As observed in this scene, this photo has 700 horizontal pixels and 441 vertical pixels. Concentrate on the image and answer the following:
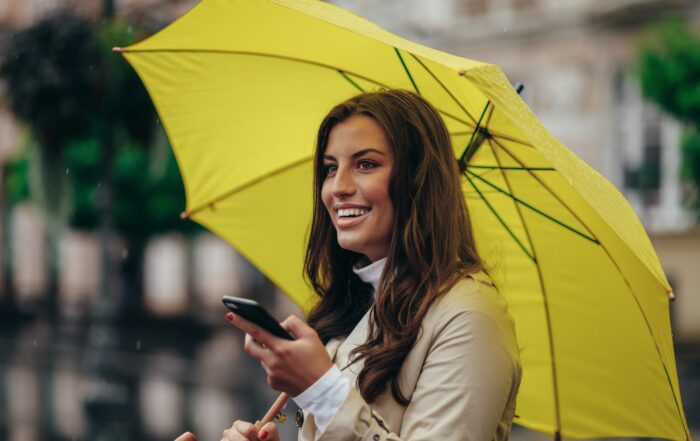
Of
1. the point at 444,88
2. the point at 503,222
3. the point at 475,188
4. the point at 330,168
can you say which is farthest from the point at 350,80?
Result: the point at 330,168

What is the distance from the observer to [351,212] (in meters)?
2.46

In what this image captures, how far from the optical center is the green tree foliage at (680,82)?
1423 cm

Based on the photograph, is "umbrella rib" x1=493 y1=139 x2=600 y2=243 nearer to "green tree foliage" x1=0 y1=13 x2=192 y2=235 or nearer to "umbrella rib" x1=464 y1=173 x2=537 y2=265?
"umbrella rib" x1=464 y1=173 x2=537 y2=265

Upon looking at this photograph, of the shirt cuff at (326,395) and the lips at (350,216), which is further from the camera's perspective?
the lips at (350,216)

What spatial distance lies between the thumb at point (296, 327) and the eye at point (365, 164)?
496 mm

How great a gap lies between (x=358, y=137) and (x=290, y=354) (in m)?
0.62

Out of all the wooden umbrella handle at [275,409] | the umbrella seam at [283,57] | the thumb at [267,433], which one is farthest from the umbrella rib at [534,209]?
the thumb at [267,433]

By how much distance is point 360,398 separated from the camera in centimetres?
213

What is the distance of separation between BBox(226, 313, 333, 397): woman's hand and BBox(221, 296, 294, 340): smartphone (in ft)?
0.04

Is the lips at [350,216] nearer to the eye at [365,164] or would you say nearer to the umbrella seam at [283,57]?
the eye at [365,164]

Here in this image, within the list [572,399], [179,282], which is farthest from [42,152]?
[179,282]

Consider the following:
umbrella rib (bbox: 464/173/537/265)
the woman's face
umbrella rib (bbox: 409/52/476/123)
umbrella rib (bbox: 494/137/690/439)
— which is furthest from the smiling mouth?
umbrella rib (bbox: 464/173/537/265)

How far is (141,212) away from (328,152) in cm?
2191

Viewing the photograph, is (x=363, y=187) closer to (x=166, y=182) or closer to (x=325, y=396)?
(x=325, y=396)
